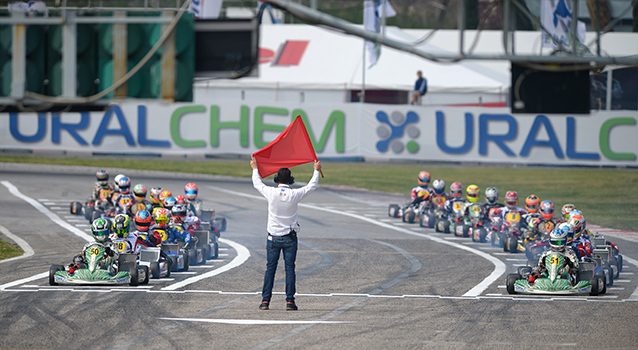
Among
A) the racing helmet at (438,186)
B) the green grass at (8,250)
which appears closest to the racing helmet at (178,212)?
→ the green grass at (8,250)

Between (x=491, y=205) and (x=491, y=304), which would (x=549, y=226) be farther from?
(x=491, y=304)

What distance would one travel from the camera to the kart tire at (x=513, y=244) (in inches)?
787

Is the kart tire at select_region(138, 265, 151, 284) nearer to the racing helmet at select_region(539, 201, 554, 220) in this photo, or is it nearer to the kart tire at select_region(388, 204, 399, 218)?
the racing helmet at select_region(539, 201, 554, 220)

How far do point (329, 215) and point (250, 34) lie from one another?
12.2 m

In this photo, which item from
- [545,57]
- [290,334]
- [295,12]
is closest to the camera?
[290,334]

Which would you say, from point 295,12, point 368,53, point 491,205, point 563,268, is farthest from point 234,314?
point 368,53

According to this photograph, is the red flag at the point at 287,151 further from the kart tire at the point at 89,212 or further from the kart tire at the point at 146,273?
the kart tire at the point at 89,212

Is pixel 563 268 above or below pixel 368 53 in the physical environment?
below

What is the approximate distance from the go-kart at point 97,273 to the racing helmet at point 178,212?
3.08m

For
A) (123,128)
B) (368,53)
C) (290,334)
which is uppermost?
(368,53)

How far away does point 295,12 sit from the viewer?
17.0m

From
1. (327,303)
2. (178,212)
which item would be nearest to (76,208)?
(178,212)

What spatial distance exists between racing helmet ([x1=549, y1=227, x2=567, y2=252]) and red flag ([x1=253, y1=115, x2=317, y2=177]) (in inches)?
156

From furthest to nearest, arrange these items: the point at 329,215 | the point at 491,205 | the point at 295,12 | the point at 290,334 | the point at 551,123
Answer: the point at 551,123
the point at 329,215
the point at 491,205
the point at 295,12
the point at 290,334
